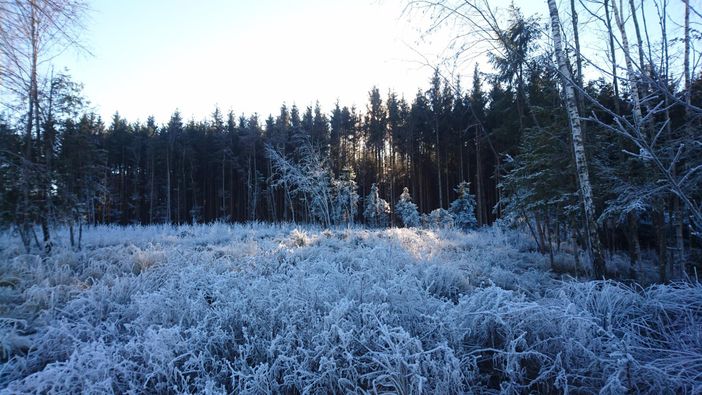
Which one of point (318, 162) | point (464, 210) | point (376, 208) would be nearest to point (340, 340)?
point (318, 162)

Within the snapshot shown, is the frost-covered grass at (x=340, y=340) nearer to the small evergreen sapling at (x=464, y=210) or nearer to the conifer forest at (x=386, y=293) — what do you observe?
the conifer forest at (x=386, y=293)

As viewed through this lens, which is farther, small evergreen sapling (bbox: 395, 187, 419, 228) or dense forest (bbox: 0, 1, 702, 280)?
small evergreen sapling (bbox: 395, 187, 419, 228)

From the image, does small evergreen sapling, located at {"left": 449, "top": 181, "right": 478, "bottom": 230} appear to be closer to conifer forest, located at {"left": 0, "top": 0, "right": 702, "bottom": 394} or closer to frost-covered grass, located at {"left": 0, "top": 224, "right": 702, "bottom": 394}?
conifer forest, located at {"left": 0, "top": 0, "right": 702, "bottom": 394}

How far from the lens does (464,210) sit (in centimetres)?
2267

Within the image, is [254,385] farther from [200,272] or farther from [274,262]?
[274,262]

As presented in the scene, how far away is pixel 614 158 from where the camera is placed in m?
7.53

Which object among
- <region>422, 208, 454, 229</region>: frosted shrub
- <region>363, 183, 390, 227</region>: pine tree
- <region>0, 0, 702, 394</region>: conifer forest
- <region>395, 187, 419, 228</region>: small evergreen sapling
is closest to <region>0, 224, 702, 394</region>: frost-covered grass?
<region>0, 0, 702, 394</region>: conifer forest

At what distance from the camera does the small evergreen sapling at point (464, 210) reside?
2155 cm

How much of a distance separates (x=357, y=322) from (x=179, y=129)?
3835 centimetres

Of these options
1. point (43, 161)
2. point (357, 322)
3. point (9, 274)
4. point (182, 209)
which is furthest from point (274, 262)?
point (182, 209)

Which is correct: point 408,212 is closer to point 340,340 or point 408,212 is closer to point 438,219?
point 438,219

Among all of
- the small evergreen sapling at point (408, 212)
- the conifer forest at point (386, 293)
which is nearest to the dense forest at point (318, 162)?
the conifer forest at point (386, 293)

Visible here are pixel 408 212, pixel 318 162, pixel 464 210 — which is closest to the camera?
pixel 318 162

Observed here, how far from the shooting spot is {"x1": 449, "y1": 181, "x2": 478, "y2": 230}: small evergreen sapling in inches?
848
